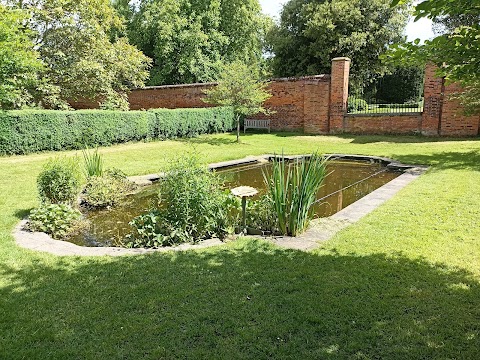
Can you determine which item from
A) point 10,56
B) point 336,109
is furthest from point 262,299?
point 336,109

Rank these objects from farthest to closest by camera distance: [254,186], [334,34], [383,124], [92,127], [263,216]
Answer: [334,34], [383,124], [92,127], [254,186], [263,216]

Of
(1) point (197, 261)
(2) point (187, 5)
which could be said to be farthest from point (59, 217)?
(2) point (187, 5)

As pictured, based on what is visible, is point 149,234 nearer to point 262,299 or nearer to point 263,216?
point 263,216

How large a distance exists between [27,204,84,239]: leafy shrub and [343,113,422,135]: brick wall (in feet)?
41.4

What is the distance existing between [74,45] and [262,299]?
1495 cm

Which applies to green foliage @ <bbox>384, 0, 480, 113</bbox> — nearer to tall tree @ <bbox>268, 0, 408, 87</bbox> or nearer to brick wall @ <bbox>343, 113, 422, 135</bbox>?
brick wall @ <bbox>343, 113, 422, 135</bbox>

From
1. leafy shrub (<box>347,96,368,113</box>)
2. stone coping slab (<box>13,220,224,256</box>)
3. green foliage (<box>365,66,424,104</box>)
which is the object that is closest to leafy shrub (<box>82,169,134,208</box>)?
stone coping slab (<box>13,220,224,256</box>)

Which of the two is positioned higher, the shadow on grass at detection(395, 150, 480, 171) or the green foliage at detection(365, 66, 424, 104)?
the green foliage at detection(365, 66, 424, 104)

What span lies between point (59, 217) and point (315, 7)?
17.3 meters

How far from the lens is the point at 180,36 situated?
24781 millimetres

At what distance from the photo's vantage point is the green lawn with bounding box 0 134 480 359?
2221mm

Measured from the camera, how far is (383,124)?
48.3ft

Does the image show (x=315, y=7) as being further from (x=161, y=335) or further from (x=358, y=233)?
(x=161, y=335)

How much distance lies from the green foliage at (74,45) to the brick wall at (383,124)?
9.93 meters
